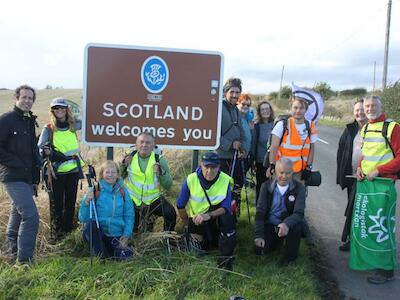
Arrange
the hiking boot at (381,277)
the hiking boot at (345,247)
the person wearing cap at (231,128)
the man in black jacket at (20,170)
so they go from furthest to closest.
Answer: the person wearing cap at (231,128) → the hiking boot at (345,247) → the hiking boot at (381,277) → the man in black jacket at (20,170)

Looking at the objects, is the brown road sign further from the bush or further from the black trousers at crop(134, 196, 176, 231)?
the bush

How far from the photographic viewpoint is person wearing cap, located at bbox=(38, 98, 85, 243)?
4762 millimetres

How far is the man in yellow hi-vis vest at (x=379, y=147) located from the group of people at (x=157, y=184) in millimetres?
10

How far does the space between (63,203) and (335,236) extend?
138 inches

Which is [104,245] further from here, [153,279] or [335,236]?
[335,236]

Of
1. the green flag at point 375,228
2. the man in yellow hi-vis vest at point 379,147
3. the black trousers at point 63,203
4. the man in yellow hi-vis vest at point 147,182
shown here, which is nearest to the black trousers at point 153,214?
the man in yellow hi-vis vest at point 147,182

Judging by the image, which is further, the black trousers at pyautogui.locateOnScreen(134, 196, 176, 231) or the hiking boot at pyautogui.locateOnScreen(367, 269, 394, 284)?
the black trousers at pyautogui.locateOnScreen(134, 196, 176, 231)

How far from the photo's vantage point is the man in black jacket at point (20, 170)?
393 centimetres

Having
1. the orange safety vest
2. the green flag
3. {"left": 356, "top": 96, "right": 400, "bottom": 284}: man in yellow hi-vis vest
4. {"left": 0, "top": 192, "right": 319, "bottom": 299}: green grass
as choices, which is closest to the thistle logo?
the orange safety vest

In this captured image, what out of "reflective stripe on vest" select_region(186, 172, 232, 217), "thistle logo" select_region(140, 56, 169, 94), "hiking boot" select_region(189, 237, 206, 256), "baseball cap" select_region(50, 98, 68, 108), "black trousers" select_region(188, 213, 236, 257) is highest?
"thistle logo" select_region(140, 56, 169, 94)

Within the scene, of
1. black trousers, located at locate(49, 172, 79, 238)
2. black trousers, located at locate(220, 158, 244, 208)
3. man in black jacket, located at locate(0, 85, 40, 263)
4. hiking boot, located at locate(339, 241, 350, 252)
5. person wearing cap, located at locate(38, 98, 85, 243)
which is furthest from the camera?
black trousers, located at locate(220, 158, 244, 208)

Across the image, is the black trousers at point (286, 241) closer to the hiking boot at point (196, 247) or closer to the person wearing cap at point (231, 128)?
the hiking boot at point (196, 247)

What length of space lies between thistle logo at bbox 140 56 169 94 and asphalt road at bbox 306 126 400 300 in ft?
9.11

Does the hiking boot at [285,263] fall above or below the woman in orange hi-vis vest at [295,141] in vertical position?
below
